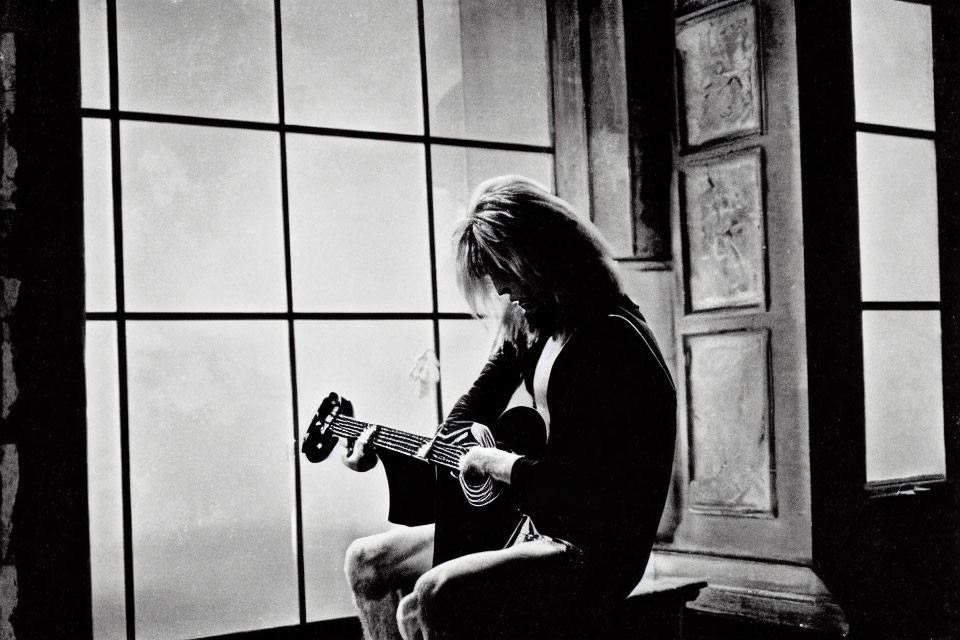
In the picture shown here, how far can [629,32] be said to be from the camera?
3033 millimetres

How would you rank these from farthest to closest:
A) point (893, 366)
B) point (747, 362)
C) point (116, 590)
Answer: point (893, 366)
point (747, 362)
point (116, 590)

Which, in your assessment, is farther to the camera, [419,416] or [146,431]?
[419,416]

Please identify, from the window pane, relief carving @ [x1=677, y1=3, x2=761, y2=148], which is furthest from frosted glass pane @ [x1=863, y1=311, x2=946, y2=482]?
the window pane

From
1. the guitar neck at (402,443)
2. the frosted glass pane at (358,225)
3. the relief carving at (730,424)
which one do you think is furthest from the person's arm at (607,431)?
the frosted glass pane at (358,225)

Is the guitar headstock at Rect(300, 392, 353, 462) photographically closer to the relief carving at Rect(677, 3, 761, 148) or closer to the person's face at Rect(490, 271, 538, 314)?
the person's face at Rect(490, 271, 538, 314)

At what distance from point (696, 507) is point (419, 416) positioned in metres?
0.90

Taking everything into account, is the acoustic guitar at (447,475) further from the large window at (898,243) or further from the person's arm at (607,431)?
the large window at (898,243)

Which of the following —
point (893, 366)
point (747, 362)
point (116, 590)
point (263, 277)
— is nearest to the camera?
point (116, 590)

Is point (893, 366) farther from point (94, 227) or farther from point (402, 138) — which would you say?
point (94, 227)

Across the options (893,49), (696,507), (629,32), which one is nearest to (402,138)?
(629,32)

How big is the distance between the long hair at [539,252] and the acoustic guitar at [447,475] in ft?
0.88

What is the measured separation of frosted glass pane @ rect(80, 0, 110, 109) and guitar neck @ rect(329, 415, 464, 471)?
40.8 inches

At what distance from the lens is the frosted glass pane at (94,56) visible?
8.13 ft

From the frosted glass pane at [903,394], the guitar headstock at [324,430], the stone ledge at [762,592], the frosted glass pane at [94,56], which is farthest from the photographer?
the frosted glass pane at [903,394]
